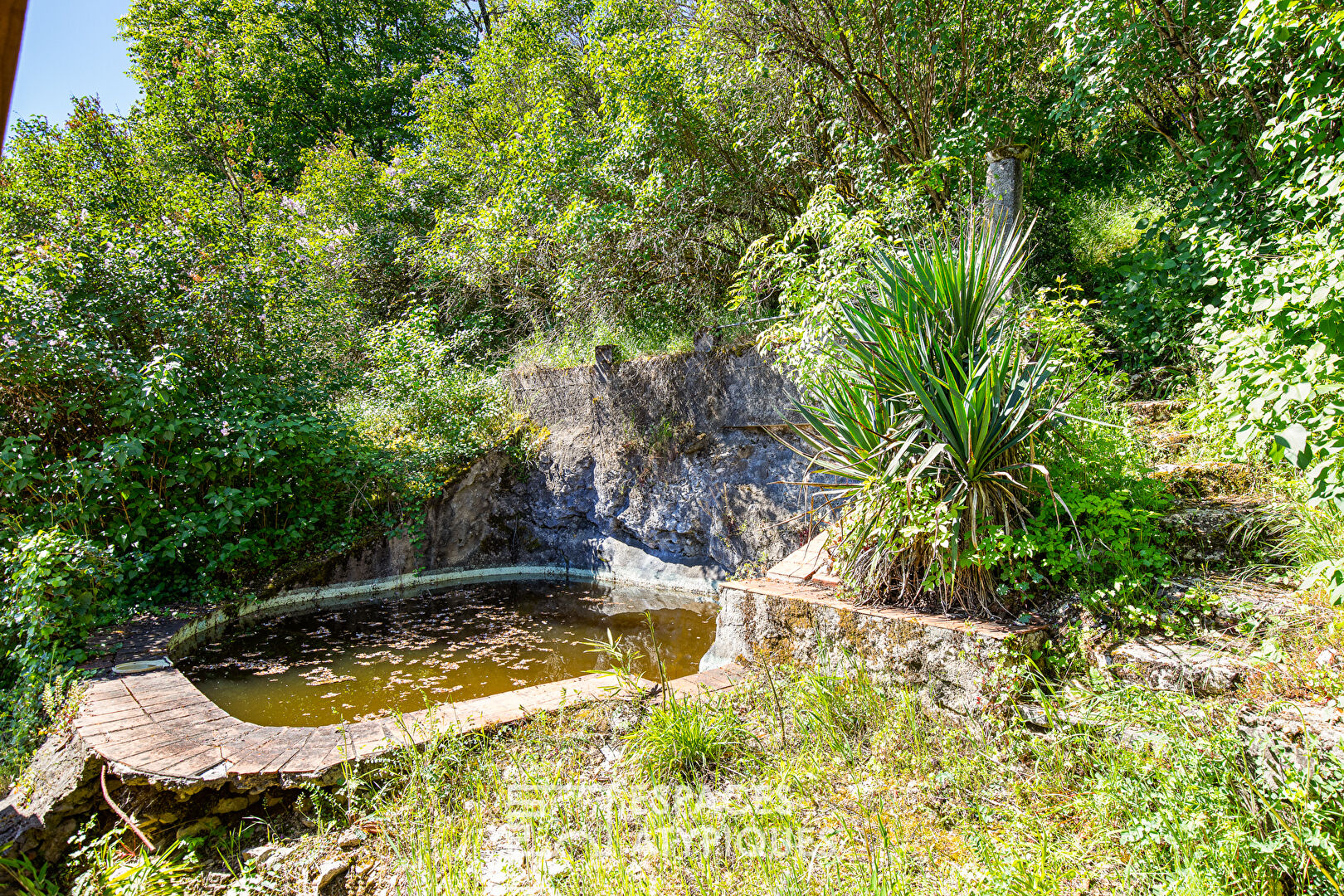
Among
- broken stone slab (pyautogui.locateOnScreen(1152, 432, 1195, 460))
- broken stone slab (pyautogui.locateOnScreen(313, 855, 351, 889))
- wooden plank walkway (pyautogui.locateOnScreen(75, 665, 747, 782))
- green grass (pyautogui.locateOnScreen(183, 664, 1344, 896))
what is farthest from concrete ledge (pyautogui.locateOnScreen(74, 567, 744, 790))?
broken stone slab (pyautogui.locateOnScreen(1152, 432, 1195, 460))

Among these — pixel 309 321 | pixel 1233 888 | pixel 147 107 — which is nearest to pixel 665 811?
pixel 1233 888

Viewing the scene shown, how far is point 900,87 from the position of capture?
6.05m

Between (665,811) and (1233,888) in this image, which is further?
(665,811)

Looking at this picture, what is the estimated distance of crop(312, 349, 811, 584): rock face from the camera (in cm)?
646

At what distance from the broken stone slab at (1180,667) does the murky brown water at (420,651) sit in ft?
8.95

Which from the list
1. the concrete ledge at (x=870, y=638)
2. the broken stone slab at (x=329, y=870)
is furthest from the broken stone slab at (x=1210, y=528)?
the broken stone slab at (x=329, y=870)

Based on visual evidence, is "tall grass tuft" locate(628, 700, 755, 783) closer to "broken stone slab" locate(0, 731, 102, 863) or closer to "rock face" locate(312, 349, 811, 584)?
"broken stone slab" locate(0, 731, 102, 863)

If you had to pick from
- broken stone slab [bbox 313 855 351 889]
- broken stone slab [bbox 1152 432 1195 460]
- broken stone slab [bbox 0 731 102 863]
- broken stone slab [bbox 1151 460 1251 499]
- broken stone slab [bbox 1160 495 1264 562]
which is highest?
broken stone slab [bbox 1152 432 1195 460]

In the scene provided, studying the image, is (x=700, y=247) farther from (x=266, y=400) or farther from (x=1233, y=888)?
(x=1233, y=888)

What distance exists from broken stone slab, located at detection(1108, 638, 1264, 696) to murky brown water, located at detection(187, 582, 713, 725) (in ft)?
8.95

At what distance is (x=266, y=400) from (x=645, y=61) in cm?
537

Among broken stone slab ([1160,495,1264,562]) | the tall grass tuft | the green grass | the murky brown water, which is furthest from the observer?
the murky brown water

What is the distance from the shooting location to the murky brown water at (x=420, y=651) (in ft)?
13.4

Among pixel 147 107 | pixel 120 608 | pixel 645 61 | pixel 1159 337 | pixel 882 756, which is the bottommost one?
pixel 882 756
